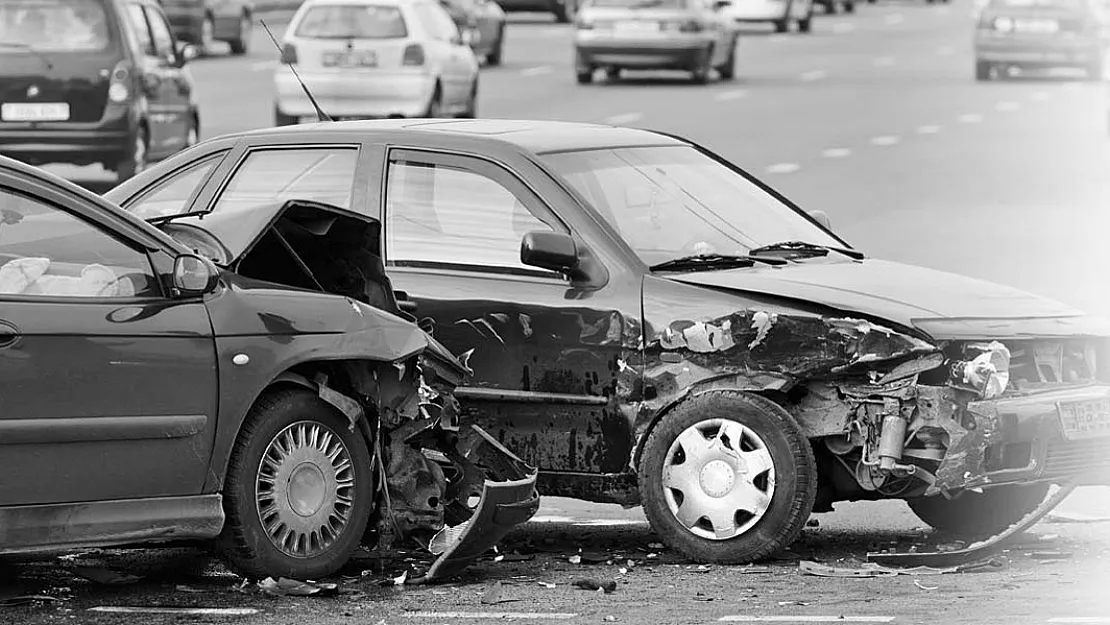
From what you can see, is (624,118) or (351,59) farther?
(624,118)

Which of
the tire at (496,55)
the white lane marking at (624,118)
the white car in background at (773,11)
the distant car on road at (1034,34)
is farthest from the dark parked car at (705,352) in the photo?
the white car in background at (773,11)

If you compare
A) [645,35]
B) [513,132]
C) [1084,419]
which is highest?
[513,132]

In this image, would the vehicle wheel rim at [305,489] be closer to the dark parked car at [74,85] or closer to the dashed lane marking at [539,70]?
the dark parked car at [74,85]

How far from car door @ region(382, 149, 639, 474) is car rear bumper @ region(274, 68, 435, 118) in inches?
739

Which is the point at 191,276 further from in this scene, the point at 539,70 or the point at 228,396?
the point at 539,70

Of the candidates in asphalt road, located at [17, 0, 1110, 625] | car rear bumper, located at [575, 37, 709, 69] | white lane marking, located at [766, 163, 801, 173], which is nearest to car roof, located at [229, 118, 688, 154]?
asphalt road, located at [17, 0, 1110, 625]

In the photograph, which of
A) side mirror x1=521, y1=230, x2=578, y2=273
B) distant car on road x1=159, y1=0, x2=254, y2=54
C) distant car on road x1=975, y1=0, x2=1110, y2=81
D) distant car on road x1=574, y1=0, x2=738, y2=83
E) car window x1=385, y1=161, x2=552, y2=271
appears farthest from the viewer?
distant car on road x1=159, y1=0, x2=254, y2=54

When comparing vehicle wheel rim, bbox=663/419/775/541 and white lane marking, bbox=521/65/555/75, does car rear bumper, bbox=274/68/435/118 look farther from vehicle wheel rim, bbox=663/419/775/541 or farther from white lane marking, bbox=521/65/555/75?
vehicle wheel rim, bbox=663/419/775/541

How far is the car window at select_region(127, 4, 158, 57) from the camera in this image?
71.2 feet

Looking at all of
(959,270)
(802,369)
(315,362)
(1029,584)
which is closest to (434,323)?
(315,362)

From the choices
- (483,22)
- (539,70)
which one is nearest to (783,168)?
(539,70)

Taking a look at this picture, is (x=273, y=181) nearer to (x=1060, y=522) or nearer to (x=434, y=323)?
(x=434, y=323)

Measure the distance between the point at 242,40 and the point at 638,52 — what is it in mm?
10737

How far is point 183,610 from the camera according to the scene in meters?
7.22
